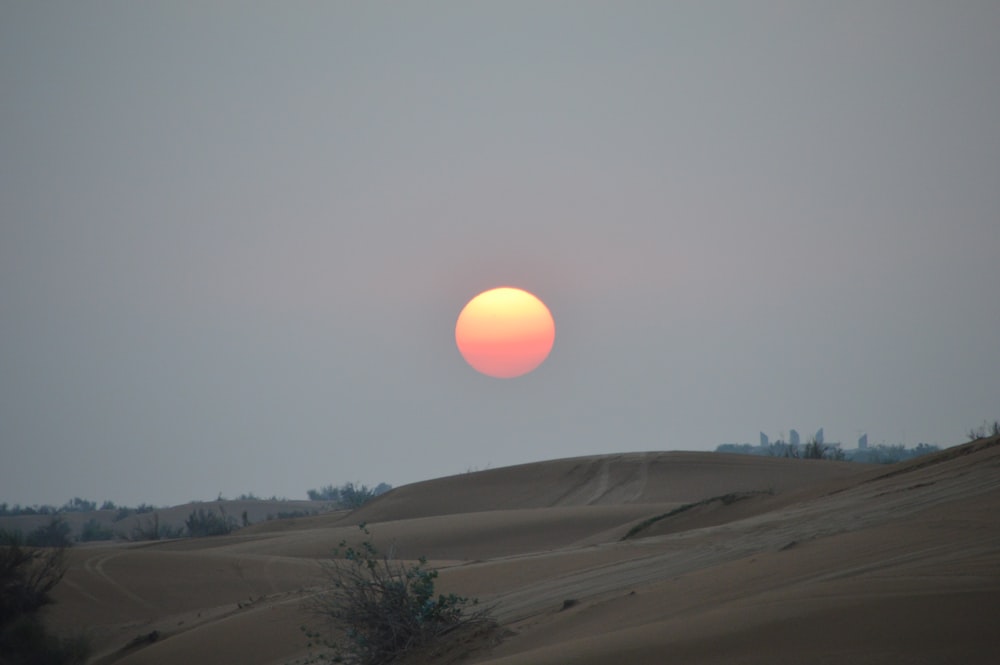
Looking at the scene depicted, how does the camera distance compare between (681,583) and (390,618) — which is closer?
(681,583)

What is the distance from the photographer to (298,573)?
60.8ft

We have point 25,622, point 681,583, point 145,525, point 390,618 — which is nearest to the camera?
point 681,583

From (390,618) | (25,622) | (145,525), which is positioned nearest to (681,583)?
(390,618)

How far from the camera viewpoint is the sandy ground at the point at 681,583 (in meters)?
5.76

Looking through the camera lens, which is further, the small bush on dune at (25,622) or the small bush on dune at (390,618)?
the small bush on dune at (25,622)

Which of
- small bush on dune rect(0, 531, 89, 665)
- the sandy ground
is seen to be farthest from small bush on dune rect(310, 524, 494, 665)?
small bush on dune rect(0, 531, 89, 665)

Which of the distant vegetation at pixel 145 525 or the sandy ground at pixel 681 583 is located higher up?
the distant vegetation at pixel 145 525

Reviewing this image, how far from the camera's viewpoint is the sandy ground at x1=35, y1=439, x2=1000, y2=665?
5762 mm

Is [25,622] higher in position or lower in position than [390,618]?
higher

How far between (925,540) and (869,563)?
647 mm

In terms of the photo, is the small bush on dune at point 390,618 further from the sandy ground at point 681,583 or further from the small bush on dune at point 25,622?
the small bush on dune at point 25,622

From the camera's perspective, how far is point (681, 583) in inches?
331

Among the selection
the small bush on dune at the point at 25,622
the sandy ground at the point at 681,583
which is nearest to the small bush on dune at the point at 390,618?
the sandy ground at the point at 681,583

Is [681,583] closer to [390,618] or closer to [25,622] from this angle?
[390,618]
